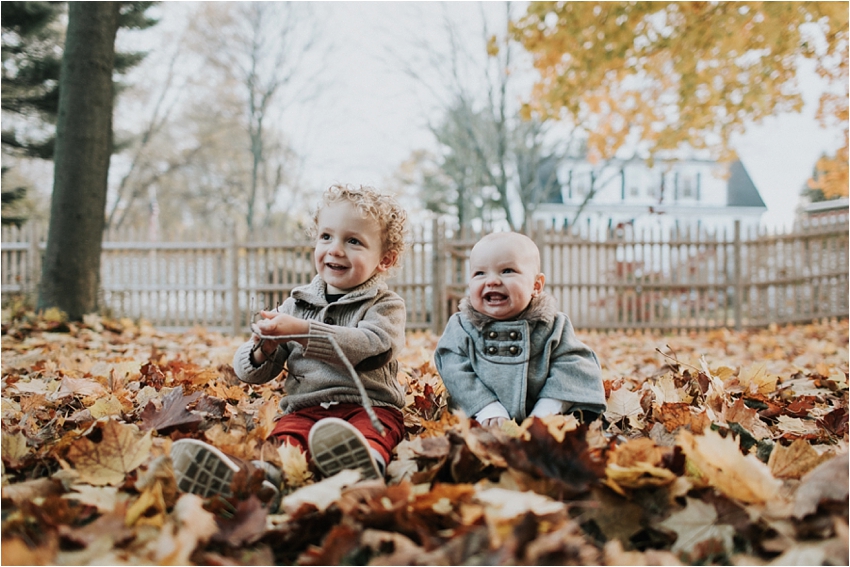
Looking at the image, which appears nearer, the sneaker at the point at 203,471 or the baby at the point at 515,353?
the sneaker at the point at 203,471

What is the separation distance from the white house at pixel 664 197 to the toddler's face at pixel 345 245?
2327 centimetres

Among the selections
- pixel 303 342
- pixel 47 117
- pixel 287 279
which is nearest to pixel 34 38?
pixel 47 117

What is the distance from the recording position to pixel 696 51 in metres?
7.36

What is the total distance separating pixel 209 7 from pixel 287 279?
14779mm

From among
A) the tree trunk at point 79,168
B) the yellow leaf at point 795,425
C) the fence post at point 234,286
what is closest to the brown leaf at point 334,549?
the yellow leaf at point 795,425

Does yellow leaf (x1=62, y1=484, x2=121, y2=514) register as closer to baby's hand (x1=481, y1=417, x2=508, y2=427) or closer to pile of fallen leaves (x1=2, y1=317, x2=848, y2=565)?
pile of fallen leaves (x1=2, y1=317, x2=848, y2=565)

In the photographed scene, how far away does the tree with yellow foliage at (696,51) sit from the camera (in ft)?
21.8

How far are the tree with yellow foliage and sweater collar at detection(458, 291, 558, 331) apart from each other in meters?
5.98

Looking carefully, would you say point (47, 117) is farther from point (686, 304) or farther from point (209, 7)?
point (686, 304)

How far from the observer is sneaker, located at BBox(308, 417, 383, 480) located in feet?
4.47

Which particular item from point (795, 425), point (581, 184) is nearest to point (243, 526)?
point (795, 425)

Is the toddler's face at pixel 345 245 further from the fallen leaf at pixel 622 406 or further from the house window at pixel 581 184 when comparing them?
the house window at pixel 581 184

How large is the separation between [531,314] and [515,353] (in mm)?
150

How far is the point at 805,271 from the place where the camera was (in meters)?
9.09
